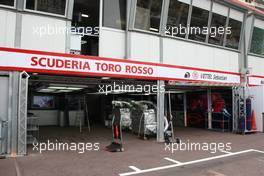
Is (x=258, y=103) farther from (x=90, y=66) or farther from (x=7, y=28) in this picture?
(x=7, y=28)

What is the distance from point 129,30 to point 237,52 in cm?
766

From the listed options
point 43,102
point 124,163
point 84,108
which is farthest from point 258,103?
point 43,102

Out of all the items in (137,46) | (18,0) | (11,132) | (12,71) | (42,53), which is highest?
(18,0)

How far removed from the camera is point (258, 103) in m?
15.1

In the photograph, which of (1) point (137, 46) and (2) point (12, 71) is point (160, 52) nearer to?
(1) point (137, 46)

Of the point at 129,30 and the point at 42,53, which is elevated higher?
the point at 129,30

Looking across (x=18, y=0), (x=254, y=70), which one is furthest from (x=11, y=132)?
(x=254, y=70)

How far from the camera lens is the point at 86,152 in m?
9.34

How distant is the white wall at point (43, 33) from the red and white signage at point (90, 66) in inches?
13.2

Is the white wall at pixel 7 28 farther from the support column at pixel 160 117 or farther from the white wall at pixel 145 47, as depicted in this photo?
the support column at pixel 160 117

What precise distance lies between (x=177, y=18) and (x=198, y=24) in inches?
58.5

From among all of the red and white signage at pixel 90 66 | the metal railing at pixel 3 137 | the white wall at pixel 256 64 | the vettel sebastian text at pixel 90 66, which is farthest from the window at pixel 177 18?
the metal railing at pixel 3 137

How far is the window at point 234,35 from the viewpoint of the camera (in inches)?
598

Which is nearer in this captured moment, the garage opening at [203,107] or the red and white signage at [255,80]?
the garage opening at [203,107]
